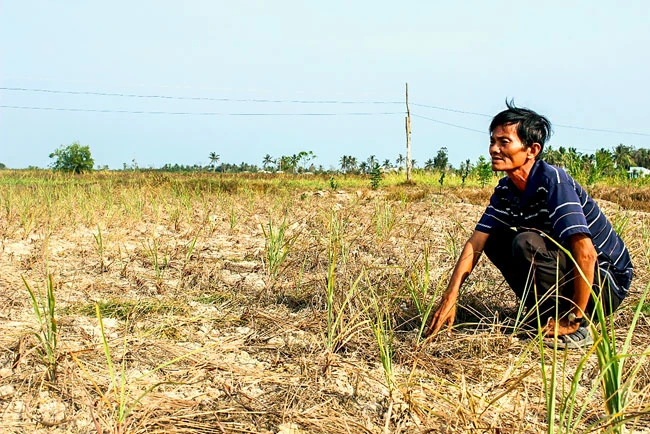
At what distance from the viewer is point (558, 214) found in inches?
84.0

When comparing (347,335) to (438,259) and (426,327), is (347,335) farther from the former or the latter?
(438,259)

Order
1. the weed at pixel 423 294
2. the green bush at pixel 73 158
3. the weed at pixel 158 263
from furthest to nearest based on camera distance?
the green bush at pixel 73 158 → the weed at pixel 158 263 → the weed at pixel 423 294

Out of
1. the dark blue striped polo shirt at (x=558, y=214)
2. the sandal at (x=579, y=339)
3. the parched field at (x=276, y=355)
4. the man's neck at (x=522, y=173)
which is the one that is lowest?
the sandal at (x=579, y=339)

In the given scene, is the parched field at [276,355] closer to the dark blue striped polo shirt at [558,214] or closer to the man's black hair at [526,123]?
the dark blue striped polo shirt at [558,214]

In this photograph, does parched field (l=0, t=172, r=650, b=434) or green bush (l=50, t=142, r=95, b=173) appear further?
green bush (l=50, t=142, r=95, b=173)

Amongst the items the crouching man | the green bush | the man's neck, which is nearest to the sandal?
the crouching man

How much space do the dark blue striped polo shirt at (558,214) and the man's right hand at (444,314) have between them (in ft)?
1.40

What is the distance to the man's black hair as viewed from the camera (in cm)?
227

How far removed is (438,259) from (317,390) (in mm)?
2290

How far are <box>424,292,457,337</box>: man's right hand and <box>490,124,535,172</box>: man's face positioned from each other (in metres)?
0.57

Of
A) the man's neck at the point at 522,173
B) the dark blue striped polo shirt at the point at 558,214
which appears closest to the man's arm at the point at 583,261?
the dark blue striped polo shirt at the point at 558,214

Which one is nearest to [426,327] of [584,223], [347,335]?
[347,335]

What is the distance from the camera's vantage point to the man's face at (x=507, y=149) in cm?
227

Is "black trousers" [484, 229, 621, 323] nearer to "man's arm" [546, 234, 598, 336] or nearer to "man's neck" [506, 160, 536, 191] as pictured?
"man's arm" [546, 234, 598, 336]
